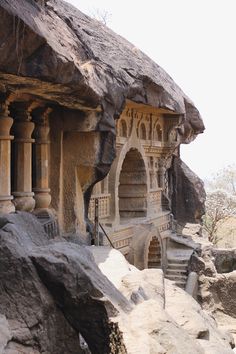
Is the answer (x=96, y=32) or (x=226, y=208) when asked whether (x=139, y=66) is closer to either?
(x=96, y=32)

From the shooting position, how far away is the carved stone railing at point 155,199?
45.3 ft

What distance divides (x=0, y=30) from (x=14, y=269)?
2.03 metres

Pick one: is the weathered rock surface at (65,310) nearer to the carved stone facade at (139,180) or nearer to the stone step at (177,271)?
the carved stone facade at (139,180)

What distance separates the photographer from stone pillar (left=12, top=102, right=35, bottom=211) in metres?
6.98

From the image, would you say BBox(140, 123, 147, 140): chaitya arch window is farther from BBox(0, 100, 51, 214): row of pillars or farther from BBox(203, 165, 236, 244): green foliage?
BBox(203, 165, 236, 244): green foliage

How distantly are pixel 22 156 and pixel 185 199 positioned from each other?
34.8 ft

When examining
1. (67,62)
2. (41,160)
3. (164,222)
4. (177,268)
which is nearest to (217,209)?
(164,222)

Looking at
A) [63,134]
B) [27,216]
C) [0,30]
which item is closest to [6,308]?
[27,216]

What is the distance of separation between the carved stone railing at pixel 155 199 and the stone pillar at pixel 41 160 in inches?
249

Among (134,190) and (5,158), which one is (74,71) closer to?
(5,158)

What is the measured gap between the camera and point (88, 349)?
4656 mm

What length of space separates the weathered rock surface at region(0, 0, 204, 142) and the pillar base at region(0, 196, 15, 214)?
128 cm

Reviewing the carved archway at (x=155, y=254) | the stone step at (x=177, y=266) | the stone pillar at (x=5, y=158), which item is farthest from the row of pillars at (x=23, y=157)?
the stone step at (x=177, y=266)

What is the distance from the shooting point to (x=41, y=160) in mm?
7605
